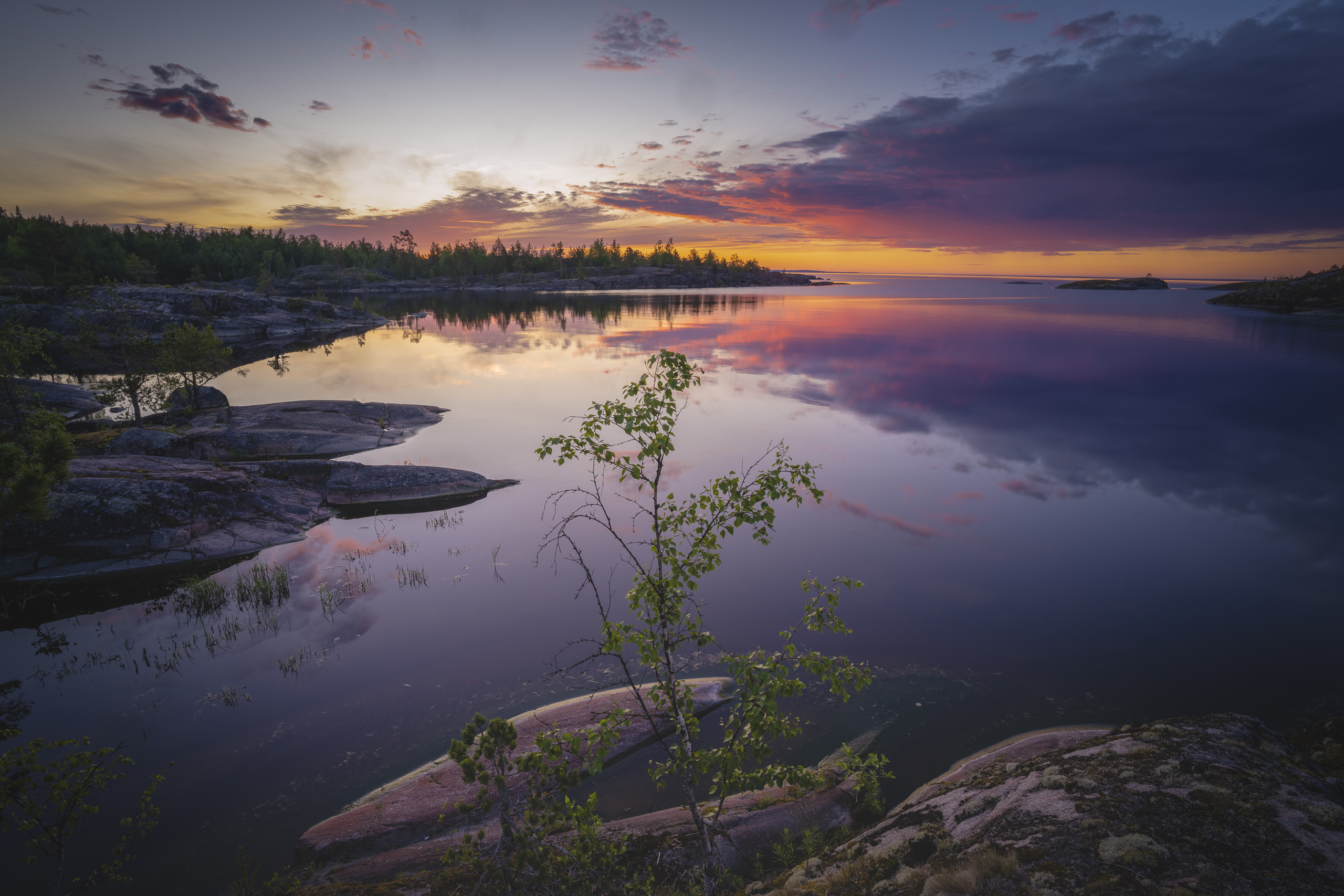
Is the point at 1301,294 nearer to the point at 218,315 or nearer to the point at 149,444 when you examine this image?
the point at 149,444

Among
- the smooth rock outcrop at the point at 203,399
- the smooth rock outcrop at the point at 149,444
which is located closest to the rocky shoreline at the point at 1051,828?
the smooth rock outcrop at the point at 149,444

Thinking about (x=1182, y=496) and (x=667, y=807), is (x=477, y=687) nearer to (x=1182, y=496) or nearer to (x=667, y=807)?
(x=667, y=807)

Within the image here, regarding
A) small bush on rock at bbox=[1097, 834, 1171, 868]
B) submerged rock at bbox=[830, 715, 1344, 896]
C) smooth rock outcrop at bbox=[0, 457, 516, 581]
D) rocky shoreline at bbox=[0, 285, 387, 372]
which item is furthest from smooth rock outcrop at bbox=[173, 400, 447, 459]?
small bush on rock at bbox=[1097, 834, 1171, 868]

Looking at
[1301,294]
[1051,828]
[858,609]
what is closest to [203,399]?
[858,609]

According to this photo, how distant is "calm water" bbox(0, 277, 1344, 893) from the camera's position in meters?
10.4

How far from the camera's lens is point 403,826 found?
8.45 meters

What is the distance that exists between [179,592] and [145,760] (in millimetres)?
7183

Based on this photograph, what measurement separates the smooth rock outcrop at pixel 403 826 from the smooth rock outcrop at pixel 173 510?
43.0ft

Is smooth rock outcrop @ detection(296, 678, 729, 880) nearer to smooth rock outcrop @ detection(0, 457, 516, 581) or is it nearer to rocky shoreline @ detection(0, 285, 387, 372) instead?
smooth rock outcrop @ detection(0, 457, 516, 581)

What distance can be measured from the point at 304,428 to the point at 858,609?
2941 cm

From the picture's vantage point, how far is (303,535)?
19172 mm

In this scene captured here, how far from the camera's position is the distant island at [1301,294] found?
88.6 metres

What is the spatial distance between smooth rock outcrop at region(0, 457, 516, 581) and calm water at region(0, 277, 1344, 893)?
152 cm

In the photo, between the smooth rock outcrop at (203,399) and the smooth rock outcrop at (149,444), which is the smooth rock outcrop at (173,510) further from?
the smooth rock outcrop at (203,399)
